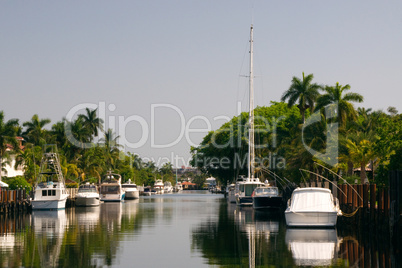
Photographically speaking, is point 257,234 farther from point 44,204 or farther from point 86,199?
point 86,199

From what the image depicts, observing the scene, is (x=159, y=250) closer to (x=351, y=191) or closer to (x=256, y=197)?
(x=351, y=191)

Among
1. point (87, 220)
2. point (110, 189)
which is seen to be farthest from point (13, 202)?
point (110, 189)

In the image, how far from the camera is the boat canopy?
40781 millimetres

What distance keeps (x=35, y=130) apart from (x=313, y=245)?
89.4 meters

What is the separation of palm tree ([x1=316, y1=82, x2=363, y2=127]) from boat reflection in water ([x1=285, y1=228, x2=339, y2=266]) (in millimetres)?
38072

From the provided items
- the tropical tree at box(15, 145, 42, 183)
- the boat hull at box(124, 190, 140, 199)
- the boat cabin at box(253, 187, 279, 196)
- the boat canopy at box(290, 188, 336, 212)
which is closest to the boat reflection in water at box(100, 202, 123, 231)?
the boat canopy at box(290, 188, 336, 212)

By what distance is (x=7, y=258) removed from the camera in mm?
25391

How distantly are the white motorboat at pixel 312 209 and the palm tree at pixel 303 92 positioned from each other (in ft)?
157

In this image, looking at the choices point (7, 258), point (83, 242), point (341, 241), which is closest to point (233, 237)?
point (341, 241)

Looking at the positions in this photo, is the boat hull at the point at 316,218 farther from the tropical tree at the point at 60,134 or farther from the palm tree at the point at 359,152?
the tropical tree at the point at 60,134

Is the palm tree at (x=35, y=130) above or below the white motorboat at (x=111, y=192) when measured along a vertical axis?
above

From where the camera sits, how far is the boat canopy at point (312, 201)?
134 feet

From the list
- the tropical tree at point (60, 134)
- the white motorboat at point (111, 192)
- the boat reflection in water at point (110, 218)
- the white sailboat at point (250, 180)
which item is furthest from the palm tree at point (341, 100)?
the tropical tree at point (60, 134)

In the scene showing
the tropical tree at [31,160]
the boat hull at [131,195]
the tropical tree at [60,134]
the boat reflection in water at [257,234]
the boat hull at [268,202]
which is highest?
the tropical tree at [60,134]
